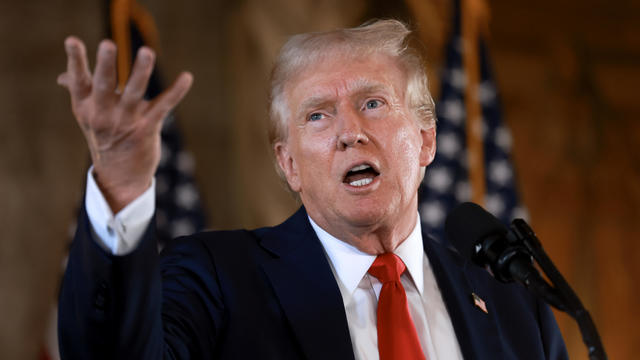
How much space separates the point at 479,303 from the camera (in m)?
1.76

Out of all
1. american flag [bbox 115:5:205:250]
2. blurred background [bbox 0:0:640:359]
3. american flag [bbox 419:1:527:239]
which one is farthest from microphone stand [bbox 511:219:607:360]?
blurred background [bbox 0:0:640:359]

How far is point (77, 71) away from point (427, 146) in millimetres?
1123

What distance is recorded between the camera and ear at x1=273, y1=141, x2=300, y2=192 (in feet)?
6.09

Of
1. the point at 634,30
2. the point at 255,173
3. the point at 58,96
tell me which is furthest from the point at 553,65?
the point at 58,96

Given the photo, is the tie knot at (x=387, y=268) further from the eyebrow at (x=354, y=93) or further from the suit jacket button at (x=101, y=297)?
the suit jacket button at (x=101, y=297)

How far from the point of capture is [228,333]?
1.48m

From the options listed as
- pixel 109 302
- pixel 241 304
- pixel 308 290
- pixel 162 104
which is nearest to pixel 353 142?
pixel 308 290

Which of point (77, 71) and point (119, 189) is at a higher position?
point (77, 71)

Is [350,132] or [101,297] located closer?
[101,297]

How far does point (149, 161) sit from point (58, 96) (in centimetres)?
410

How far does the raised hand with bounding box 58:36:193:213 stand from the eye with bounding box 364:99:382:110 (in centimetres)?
71

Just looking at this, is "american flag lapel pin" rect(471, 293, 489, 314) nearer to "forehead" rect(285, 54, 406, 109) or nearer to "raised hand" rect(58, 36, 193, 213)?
"forehead" rect(285, 54, 406, 109)

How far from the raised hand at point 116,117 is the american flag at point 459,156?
3.03 meters

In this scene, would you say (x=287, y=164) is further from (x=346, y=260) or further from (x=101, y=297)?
(x=101, y=297)
